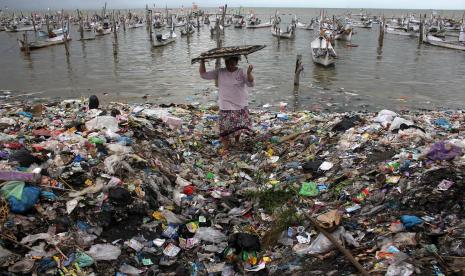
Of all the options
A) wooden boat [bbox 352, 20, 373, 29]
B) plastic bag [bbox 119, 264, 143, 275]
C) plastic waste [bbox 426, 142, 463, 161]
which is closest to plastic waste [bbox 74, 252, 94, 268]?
plastic bag [bbox 119, 264, 143, 275]

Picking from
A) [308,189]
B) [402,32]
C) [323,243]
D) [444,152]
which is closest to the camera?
[323,243]

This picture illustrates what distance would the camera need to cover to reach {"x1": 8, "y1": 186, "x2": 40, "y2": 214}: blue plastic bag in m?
3.57

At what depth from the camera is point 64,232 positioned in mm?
3572

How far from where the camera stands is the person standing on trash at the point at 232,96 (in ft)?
18.9

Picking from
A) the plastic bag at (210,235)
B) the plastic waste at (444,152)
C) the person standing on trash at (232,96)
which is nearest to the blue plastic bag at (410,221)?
the plastic waste at (444,152)

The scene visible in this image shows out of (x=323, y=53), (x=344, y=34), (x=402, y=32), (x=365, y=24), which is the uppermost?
(x=365, y=24)

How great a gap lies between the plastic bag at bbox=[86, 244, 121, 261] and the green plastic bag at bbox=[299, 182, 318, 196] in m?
2.35

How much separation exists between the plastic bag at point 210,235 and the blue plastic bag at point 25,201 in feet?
5.56

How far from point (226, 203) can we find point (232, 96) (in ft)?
6.53

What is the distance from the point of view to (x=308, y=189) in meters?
4.75

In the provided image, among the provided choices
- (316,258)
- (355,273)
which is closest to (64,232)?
(316,258)

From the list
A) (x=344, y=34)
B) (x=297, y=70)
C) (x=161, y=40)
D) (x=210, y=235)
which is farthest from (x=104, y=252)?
(x=344, y=34)

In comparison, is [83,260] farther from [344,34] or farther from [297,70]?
[344,34]

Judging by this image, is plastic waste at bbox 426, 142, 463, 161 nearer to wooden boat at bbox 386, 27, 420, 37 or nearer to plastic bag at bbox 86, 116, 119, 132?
plastic bag at bbox 86, 116, 119, 132
